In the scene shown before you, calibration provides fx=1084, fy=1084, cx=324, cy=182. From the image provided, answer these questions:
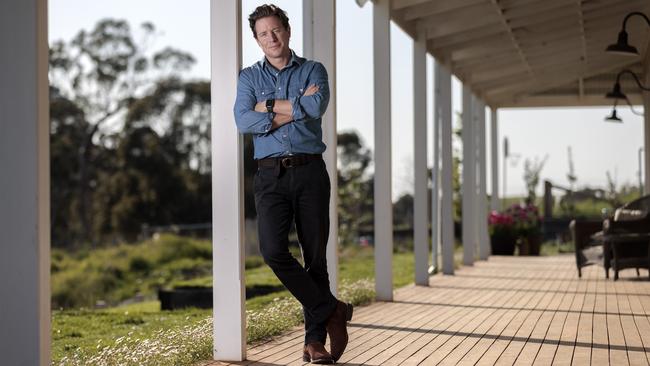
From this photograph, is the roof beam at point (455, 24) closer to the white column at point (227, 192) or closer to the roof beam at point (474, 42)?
the roof beam at point (474, 42)

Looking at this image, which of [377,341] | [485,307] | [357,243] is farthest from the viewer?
[357,243]

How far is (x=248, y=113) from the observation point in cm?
455

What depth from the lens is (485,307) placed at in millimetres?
7855

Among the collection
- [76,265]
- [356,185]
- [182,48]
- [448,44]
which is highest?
[182,48]

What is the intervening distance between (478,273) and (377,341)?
6.65 meters

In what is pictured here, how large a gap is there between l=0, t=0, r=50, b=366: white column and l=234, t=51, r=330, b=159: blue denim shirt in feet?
3.83

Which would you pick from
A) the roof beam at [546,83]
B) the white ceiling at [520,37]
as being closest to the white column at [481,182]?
the white ceiling at [520,37]

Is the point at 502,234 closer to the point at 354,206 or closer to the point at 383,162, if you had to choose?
the point at 354,206

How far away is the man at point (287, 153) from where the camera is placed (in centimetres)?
449

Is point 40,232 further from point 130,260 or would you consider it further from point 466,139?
point 130,260

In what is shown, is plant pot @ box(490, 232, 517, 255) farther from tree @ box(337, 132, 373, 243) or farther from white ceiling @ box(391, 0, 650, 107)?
tree @ box(337, 132, 373, 243)

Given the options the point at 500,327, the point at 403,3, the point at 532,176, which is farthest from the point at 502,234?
the point at 500,327

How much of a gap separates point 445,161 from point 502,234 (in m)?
5.36

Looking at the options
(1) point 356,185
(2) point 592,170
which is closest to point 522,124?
(2) point 592,170
